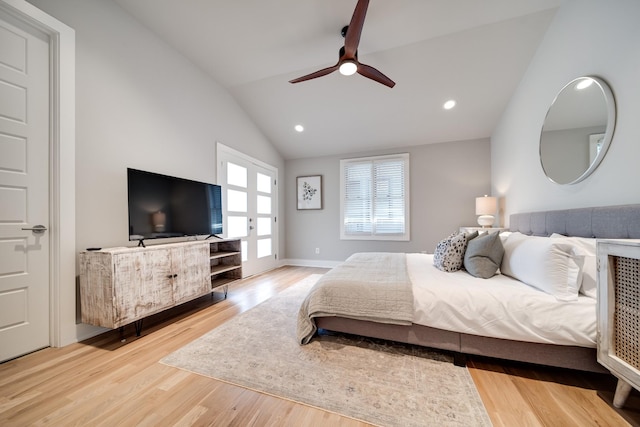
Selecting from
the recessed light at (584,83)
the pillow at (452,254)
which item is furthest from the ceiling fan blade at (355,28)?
the pillow at (452,254)

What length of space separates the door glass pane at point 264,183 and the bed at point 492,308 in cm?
298

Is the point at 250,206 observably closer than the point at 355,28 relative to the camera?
No

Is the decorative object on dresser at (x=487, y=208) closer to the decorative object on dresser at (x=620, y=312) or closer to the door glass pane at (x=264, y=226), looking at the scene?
the decorative object on dresser at (x=620, y=312)

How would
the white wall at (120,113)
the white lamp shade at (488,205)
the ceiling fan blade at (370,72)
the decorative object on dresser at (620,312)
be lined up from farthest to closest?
the white lamp shade at (488,205) → the ceiling fan blade at (370,72) → the white wall at (120,113) → the decorative object on dresser at (620,312)

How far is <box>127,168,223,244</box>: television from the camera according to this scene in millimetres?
2215

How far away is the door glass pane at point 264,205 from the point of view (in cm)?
448

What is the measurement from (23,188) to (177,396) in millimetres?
1927

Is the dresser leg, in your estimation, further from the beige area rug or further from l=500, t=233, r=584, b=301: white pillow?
the beige area rug

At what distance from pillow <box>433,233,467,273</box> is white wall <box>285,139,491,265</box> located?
2.32m

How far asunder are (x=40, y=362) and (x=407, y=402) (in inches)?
98.5

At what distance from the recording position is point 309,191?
5.19 meters

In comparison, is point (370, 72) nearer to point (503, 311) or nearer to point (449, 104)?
point (449, 104)

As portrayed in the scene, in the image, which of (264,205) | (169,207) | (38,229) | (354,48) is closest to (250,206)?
(264,205)

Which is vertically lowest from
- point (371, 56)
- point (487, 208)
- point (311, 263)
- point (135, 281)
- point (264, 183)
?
point (311, 263)
